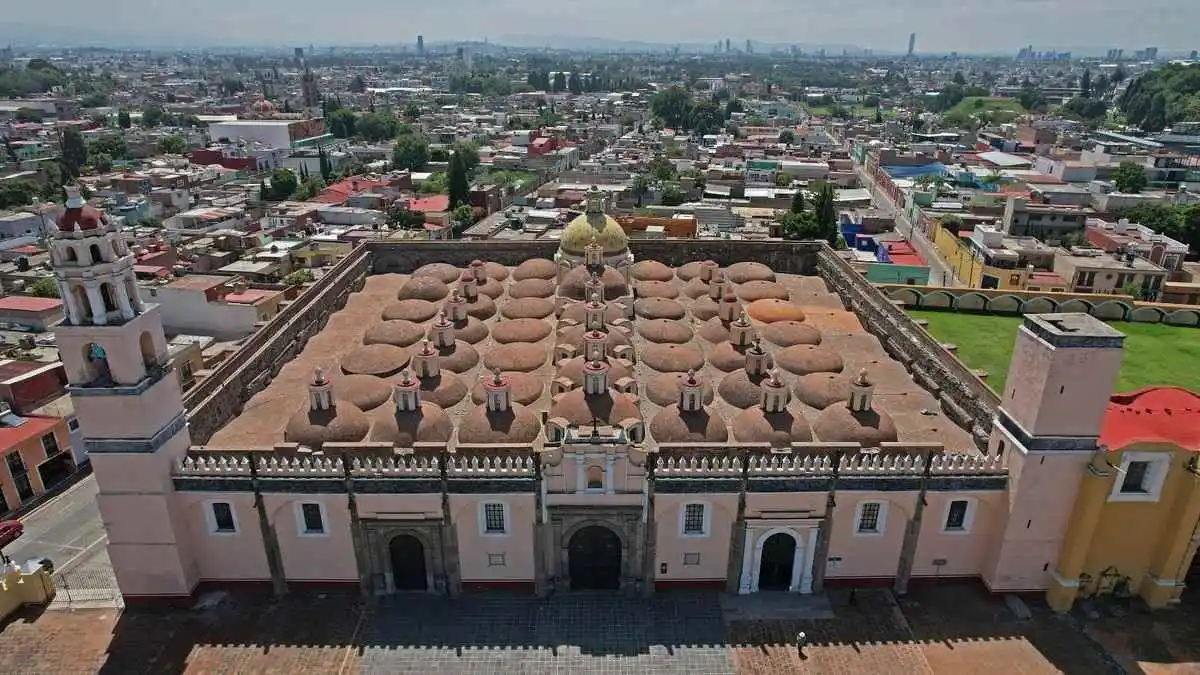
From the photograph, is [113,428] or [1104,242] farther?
[1104,242]

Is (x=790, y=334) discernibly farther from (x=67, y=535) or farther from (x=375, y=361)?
(x=67, y=535)

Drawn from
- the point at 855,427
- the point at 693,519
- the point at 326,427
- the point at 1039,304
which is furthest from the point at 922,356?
the point at 1039,304

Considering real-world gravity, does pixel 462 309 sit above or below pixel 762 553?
above

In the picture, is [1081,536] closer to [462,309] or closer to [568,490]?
[568,490]

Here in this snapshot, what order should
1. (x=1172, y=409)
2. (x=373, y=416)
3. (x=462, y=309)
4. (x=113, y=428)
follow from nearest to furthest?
(x=113, y=428) → (x=1172, y=409) → (x=373, y=416) → (x=462, y=309)

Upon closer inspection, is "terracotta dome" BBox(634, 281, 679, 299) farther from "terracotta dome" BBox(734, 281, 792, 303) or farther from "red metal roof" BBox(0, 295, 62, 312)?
"red metal roof" BBox(0, 295, 62, 312)

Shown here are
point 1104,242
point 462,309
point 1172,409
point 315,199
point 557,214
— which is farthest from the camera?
point 315,199

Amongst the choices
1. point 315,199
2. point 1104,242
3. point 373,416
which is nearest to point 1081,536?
point 373,416
